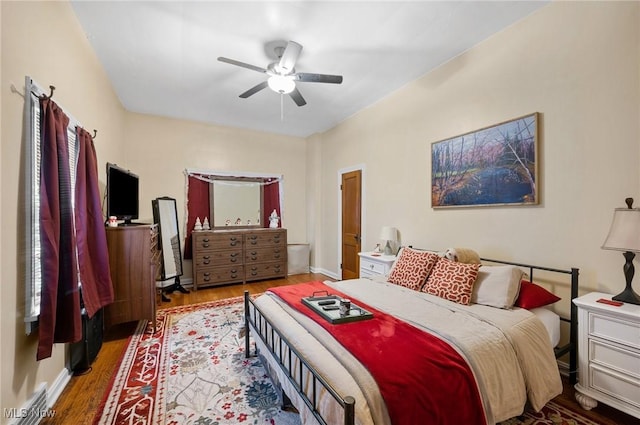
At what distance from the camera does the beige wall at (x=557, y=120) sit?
1944 mm

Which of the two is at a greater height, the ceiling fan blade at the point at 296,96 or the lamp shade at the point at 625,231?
the ceiling fan blade at the point at 296,96

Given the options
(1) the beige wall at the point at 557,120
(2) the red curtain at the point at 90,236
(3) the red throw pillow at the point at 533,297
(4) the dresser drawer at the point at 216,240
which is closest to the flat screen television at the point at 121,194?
(2) the red curtain at the point at 90,236

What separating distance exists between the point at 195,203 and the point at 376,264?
342 cm

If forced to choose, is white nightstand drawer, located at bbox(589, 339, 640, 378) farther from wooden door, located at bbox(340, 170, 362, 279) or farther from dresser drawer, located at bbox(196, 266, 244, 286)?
dresser drawer, located at bbox(196, 266, 244, 286)

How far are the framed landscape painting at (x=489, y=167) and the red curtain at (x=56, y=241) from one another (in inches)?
132

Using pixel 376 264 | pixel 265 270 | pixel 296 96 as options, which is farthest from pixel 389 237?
pixel 265 270

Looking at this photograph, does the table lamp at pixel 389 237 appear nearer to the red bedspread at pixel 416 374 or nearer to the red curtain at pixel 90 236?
the red bedspread at pixel 416 374

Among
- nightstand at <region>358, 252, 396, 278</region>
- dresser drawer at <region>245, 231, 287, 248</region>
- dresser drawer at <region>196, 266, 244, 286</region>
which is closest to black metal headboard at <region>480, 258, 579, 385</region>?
nightstand at <region>358, 252, 396, 278</region>

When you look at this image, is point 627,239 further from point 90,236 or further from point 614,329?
point 90,236

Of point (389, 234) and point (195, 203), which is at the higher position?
point (195, 203)

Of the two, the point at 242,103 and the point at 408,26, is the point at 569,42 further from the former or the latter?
the point at 242,103

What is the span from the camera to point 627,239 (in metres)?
1.74

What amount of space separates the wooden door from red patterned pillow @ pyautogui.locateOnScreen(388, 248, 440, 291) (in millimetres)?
1785

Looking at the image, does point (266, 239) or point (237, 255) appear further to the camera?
point (266, 239)
